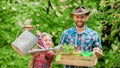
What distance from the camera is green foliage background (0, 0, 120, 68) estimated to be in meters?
8.04

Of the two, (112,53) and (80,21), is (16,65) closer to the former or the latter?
(112,53)

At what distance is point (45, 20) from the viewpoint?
8281mm

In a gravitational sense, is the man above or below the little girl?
above

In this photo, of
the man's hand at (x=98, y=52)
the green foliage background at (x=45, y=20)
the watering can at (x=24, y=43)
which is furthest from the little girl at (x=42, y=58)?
the green foliage background at (x=45, y=20)

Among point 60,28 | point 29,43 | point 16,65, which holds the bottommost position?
point 16,65

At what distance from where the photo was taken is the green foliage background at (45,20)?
8039mm

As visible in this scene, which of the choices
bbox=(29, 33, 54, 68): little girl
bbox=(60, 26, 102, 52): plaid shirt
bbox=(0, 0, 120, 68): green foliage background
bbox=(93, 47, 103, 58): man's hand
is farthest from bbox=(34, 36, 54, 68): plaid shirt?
bbox=(0, 0, 120, 68): green foliage background

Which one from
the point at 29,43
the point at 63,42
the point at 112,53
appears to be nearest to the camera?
the point at 29,43

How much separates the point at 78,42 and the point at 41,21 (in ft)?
9.79

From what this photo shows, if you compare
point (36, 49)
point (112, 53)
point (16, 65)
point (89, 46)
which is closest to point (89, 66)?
point (89, 46)

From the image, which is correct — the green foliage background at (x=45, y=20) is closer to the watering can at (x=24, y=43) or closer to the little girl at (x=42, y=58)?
the little girl at (x=42, y=58)

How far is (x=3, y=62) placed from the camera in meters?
8.70

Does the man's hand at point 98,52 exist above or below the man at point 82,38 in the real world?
below

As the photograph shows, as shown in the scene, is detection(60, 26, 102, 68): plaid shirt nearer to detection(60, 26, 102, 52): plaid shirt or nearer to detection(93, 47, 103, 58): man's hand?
detection(60, 26, 102, 52): plaid shirt
